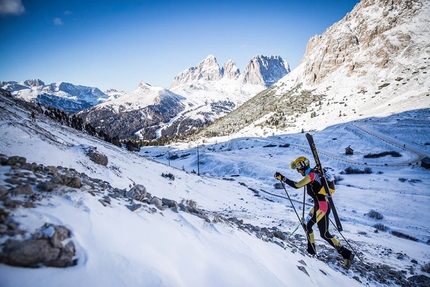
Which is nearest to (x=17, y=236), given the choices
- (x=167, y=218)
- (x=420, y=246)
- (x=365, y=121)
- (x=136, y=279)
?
(x=136, y=279)

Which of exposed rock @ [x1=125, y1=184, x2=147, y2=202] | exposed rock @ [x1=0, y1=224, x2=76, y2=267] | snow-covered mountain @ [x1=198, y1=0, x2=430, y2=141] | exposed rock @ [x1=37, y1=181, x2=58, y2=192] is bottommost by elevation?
exposed rock @ [x1=125, y1=184, x2=147, y2=202]

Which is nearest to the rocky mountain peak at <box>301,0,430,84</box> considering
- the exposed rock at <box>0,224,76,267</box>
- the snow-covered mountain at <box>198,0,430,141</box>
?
the snow-covered mountain at <box>198,0,430,141</box>

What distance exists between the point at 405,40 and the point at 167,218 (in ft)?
547

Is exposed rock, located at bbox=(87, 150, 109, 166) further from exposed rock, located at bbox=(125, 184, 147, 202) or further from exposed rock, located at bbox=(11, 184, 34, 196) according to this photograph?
exposed rock, located at bbox=(11, 184, 34, 196)

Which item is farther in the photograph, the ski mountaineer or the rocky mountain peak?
the rocky mountain peak

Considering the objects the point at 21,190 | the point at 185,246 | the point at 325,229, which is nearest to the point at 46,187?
the point at 21,190

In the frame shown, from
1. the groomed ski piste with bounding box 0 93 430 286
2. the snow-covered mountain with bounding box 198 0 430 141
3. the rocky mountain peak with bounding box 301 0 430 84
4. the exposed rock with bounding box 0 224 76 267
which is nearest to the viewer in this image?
the exposed rock with bounding box 0 224 76 267

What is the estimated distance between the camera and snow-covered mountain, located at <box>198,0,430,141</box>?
92.4 m

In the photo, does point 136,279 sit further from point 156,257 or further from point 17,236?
point 17,236

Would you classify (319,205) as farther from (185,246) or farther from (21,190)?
(21,190)

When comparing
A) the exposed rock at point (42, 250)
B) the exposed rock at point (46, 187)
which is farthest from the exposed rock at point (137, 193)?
the exposed rock at point (42, 250)

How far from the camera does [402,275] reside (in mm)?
9445

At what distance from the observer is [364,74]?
401 feet

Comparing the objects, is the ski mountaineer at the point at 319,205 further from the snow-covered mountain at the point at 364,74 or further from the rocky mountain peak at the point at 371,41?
the rocky mountain peak at the point at 371,41
